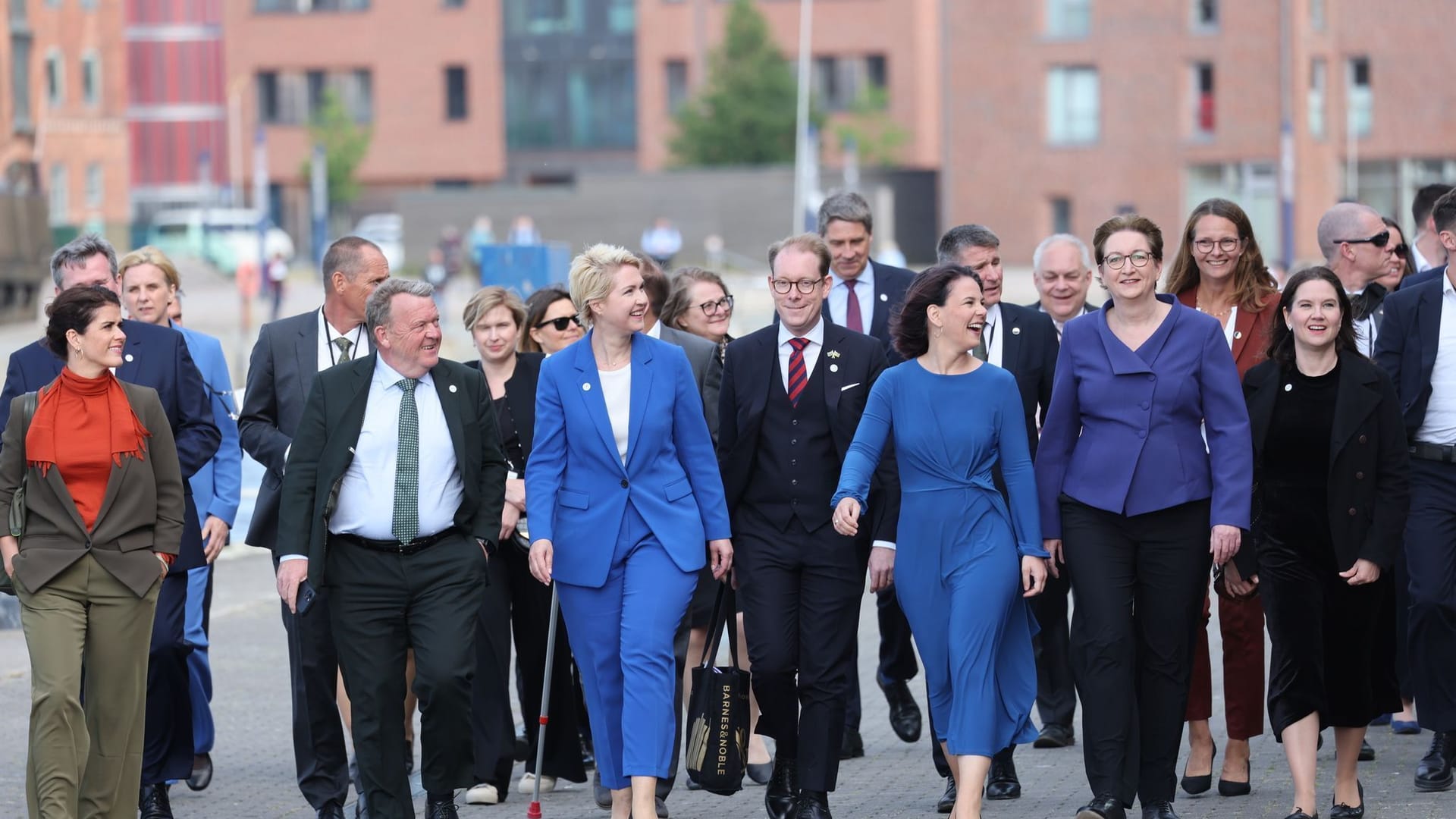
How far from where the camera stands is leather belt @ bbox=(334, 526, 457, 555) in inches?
283

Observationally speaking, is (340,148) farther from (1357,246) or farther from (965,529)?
(965,529)

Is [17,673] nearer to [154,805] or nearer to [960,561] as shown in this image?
[154,805]

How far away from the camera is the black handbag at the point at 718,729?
7465 mm

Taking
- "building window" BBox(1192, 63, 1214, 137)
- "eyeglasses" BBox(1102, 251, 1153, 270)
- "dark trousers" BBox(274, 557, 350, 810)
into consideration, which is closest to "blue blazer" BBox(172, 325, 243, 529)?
"dark trousers" BBox(274, 557, 350, 810)

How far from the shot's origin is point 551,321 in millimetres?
9281

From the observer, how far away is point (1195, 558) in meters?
7.26

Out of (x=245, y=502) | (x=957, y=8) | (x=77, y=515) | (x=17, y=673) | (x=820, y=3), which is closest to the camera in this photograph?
(x=77, y=515)

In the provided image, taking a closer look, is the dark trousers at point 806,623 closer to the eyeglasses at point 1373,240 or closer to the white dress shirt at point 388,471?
the white dress shirt at point 388,471

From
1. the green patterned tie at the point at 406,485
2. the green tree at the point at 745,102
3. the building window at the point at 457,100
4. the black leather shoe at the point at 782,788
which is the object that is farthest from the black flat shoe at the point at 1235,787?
the building window at the point at 457,100

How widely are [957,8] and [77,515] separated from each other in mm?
65157

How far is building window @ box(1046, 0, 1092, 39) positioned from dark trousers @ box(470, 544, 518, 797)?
6254cm

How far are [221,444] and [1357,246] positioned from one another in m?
5.11

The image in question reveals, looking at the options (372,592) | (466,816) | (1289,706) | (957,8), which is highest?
(957,8)

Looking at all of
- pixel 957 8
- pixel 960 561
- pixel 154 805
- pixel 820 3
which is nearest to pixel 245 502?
pixel 154 805
